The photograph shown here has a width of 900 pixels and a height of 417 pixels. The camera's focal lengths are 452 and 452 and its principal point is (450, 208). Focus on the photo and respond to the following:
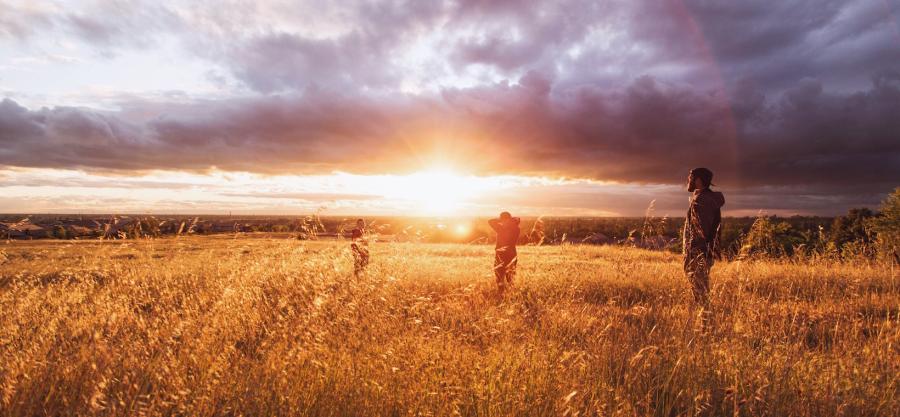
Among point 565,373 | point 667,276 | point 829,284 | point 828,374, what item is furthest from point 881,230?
point 565,373

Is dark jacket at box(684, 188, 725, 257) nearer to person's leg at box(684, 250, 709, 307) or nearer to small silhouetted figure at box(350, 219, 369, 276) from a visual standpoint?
person's leg at box(684, 250, 709, 307)

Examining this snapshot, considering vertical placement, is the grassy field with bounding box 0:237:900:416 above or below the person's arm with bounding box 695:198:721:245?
below

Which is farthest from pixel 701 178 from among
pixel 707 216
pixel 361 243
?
pixel 361 243

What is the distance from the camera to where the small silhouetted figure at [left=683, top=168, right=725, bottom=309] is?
797 cm

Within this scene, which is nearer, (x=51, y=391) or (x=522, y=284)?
(x=51, y=391)

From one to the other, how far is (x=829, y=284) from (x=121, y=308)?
15685 millimetres

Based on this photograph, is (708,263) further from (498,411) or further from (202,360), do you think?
(202,360)

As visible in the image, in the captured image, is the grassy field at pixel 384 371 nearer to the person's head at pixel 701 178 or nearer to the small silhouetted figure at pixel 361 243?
the small silhouetted figure at pixel 361 243

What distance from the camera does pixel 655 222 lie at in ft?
26.2

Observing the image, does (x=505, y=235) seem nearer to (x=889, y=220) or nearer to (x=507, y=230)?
(x=507, y=230)

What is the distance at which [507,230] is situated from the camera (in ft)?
32.9

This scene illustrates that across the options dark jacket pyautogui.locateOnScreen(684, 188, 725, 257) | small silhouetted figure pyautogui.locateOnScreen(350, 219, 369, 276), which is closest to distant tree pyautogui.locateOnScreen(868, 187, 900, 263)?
dark jacket pyautogui.locateOnScreen(684, 188, 725, 257)

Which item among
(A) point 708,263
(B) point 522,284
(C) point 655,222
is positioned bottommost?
(B) point 522,284

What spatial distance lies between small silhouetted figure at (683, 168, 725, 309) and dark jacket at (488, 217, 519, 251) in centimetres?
336
